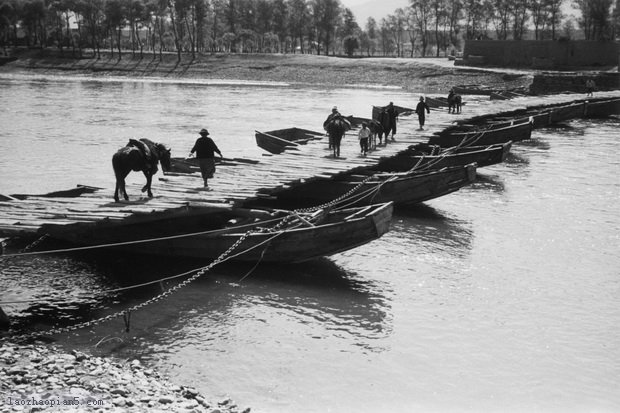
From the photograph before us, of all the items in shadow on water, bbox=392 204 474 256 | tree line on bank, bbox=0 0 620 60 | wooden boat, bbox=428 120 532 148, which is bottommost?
shadow on water, bbox=392 204 474 256

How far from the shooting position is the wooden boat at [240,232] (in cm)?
1388

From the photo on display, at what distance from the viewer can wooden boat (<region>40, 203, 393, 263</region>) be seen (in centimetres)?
1388

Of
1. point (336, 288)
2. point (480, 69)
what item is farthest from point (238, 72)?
point (336, 288)

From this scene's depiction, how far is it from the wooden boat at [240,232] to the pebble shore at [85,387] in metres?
3.87

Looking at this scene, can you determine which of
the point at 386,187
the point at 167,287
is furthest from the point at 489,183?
the point at 167,287

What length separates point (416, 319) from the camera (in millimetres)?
12219

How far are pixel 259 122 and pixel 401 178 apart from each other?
24359 millimetres

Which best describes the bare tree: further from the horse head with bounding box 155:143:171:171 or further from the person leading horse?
the horse head with bounding box 155:143:171:171

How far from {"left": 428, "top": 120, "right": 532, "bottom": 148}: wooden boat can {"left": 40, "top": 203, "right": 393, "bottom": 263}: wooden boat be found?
575 inches

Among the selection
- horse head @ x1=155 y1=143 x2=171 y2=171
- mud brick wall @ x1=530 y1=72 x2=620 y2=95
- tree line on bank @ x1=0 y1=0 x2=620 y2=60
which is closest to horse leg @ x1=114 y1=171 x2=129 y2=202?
horse head @ x1=155 y1=143 x2=171 y2=171

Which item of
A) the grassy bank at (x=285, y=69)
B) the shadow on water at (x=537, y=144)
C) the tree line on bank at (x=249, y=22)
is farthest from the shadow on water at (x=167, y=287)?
the tree line on bank at (x=249, y=22)

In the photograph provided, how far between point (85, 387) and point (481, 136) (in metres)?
23.5

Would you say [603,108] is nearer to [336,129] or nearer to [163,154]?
[336,129]

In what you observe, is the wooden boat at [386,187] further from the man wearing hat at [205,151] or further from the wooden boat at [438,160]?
the man wearing hat at [205,151]
